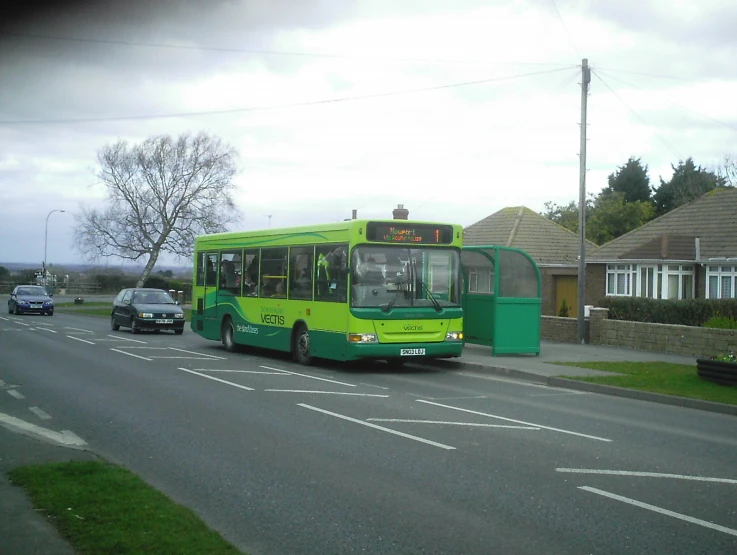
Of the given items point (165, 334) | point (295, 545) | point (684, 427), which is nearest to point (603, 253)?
point (165, 334)

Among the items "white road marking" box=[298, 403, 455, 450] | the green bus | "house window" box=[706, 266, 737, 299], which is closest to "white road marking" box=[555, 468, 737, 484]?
"white road marking" box=[298, 403, 455, 450]

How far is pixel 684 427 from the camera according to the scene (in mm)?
11695

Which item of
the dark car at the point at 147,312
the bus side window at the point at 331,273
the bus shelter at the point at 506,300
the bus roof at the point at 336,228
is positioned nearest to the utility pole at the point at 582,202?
the bus shelter at the point at 506,300

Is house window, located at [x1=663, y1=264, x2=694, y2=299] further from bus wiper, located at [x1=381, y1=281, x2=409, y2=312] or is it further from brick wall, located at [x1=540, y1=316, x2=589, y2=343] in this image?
bus wiper, located at [x1=381, y1=281, x2=409, y2=312]

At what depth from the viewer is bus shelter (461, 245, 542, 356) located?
798 inches

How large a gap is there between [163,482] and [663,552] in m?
4.36

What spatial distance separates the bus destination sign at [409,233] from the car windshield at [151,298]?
16.2 meters

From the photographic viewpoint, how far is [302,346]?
1912 cm

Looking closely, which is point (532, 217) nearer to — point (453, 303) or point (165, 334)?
point (165, 334)

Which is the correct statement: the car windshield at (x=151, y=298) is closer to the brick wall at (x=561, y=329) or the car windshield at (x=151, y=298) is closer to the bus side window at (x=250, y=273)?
the bus side window at (x=250, y=273)

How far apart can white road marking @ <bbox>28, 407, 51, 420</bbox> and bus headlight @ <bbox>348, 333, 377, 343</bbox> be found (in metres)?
6.62

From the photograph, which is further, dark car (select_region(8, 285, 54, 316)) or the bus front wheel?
dark car (select_region(8, 285, 54, 316))

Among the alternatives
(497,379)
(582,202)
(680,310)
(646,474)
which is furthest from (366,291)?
(680,310)

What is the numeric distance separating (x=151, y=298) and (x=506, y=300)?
16133mm
